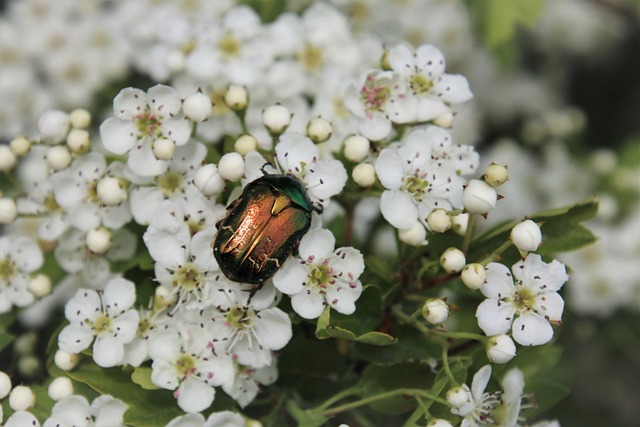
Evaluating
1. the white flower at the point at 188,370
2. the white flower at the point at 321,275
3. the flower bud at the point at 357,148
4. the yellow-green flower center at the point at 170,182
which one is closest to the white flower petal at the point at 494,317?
the white flower at the point at 321,275

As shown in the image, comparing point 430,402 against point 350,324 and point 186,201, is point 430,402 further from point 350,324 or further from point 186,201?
point 186,201

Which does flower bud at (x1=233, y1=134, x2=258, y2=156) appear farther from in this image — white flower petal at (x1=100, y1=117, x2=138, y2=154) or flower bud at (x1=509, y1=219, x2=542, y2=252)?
flower bud at (x1=509, y1=219, x2=542, y2=252)

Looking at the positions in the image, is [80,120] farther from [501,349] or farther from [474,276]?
[501,349]

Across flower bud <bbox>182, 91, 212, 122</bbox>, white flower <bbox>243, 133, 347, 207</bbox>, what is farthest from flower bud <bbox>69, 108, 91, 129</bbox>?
white flower <bbox>243, 133, 347, 207</bbox>

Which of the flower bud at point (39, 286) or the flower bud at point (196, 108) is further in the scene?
the flower bud at point (39, 286)

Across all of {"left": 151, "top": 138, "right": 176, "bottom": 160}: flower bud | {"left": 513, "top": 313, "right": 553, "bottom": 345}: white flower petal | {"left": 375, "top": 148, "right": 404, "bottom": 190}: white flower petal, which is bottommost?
{"left": 513, "top": 313, "right": 553, "bottom": 345}: white flower petal

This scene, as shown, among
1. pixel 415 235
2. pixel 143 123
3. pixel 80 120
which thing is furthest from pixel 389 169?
pixel 80 120

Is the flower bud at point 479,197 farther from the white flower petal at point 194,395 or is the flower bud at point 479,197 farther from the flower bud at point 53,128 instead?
the flower bud at point 53,128
